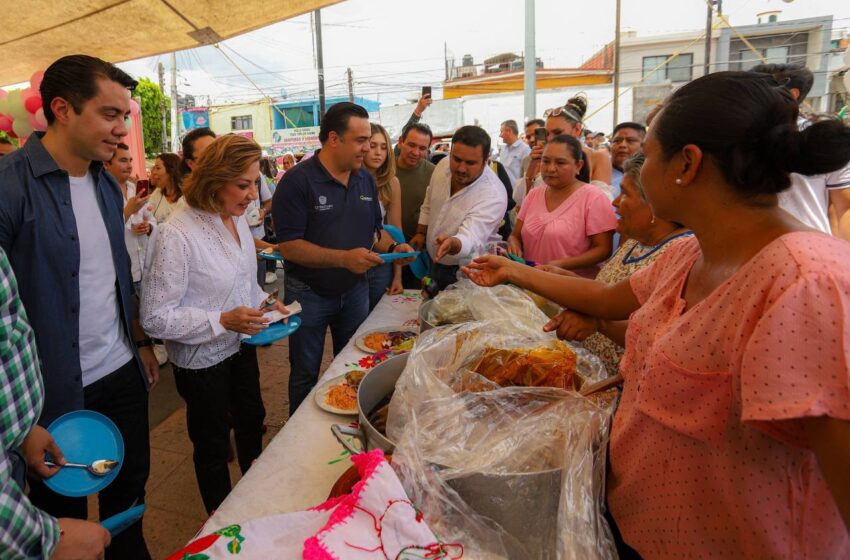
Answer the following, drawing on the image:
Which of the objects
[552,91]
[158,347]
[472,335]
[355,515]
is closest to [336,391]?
[472,335]

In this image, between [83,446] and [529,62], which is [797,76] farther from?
[529,62]

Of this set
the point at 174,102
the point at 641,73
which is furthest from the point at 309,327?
the point at 641,73

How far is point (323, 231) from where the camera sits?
8.19 feet

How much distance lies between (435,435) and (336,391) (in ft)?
2.34

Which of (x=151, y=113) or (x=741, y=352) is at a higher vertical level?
(x=151, y=113)

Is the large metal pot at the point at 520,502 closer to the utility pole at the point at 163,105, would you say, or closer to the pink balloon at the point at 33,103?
the pink balloon at the point at 33,103

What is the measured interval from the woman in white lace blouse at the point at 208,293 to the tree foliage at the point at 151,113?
18176mm

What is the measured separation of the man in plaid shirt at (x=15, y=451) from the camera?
2.47ft

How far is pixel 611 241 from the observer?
259 centimetres

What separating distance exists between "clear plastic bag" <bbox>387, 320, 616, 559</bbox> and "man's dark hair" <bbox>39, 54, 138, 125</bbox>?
51.3 inches

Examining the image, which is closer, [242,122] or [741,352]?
[741,352]

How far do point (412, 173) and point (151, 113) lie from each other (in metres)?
18.4

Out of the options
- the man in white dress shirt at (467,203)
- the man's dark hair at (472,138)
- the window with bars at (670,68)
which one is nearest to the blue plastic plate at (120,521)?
the man in white dress shirt at (467,203)

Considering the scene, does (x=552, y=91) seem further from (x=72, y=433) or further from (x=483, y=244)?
(x=72, y=433)
